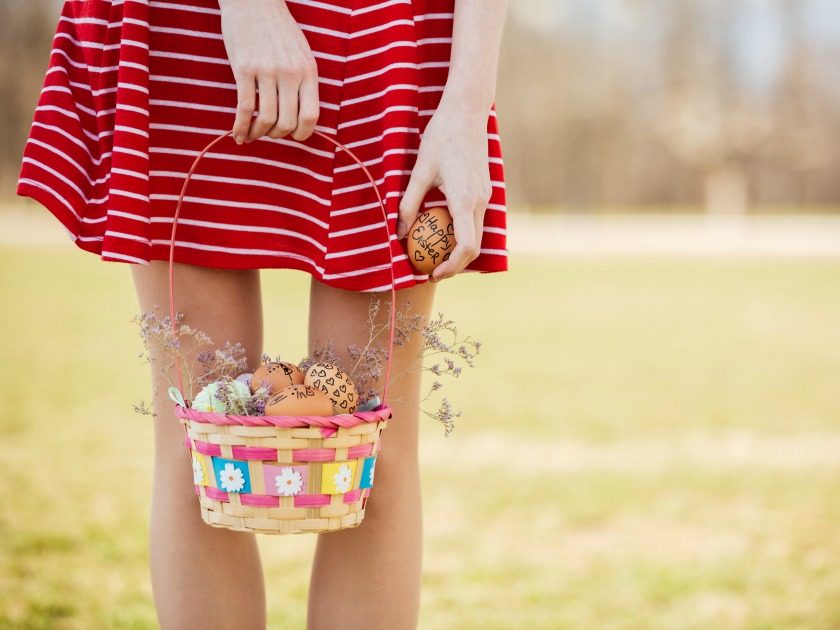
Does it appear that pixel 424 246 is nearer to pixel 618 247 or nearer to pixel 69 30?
pixel 69 30

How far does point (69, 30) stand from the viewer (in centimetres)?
121

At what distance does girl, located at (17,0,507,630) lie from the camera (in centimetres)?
109

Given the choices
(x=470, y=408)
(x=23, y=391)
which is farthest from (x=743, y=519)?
(x=23, y=391)

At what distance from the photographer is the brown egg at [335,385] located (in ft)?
3.39

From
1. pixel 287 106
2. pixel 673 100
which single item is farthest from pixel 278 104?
pixel 673 100

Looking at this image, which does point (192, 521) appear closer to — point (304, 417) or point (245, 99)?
point (304, 417)

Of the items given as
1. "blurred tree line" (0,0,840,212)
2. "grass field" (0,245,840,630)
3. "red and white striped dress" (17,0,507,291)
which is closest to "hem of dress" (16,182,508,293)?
"red and white striped dress" (17,0,507,291)

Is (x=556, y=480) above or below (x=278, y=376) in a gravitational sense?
below

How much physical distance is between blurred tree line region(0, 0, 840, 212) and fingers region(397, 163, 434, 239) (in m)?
23.8

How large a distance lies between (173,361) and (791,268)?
1146cm

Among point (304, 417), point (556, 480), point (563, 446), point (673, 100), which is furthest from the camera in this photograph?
point (673, 100)

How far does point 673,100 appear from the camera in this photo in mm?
25625

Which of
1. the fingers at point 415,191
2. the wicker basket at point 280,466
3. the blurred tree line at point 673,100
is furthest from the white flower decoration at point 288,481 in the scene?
the blurred tree line at point 673,100

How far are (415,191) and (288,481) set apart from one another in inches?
14.3
